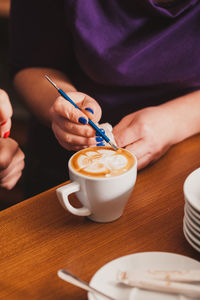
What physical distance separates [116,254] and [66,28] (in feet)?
2.91

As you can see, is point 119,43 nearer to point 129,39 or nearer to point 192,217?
point 129,39

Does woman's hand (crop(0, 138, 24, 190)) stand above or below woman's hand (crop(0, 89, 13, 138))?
below

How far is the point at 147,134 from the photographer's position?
978 millimetres

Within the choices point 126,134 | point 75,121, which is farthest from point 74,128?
point 126,134

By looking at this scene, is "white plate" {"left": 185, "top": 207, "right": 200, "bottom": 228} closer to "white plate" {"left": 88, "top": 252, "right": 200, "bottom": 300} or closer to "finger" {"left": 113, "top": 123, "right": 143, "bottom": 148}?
"white plate" {"left": 88, "top": 252, "right": 200, "bottom": 300}

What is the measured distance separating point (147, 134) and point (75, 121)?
230mm

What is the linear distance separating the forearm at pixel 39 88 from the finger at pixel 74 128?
0.86 ft

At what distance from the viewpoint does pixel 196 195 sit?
2.23 ft

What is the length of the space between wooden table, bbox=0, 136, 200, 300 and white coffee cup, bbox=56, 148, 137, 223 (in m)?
0.04

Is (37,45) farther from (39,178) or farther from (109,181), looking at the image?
(109,181)

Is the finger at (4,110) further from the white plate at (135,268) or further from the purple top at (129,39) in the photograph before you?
the purple top at (129,39)

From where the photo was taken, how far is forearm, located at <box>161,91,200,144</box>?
1064 millimetres

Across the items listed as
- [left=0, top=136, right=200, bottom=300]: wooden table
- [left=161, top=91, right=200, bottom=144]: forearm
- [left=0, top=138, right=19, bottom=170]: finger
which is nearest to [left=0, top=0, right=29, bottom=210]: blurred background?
[left=0, top=138, right=19, bottom=170]: finger

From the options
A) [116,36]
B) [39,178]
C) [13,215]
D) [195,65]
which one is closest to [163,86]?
[195,65]
